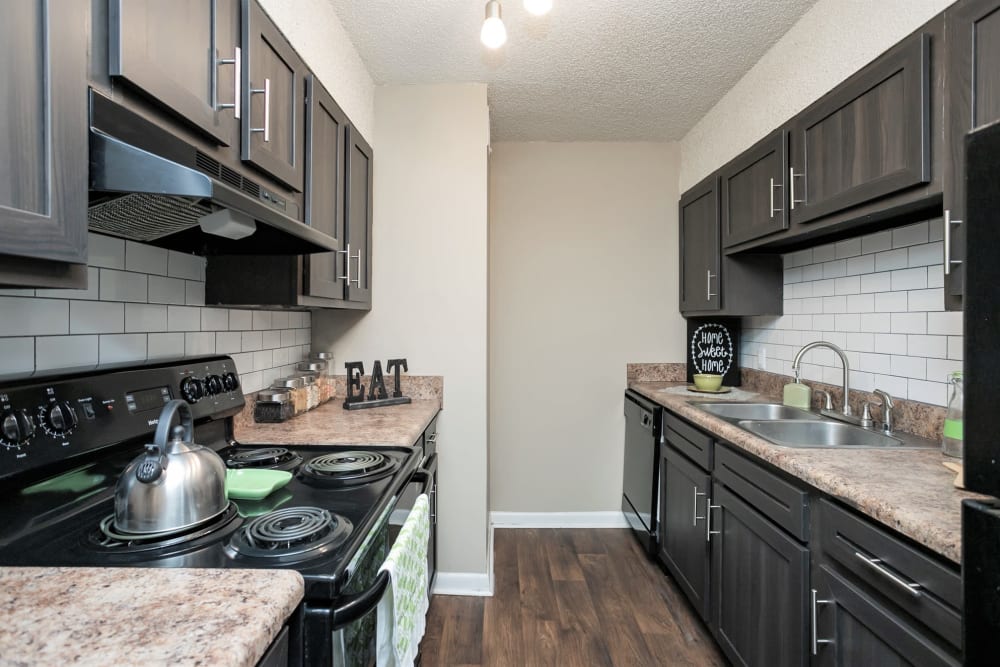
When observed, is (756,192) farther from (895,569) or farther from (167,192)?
(167,192)

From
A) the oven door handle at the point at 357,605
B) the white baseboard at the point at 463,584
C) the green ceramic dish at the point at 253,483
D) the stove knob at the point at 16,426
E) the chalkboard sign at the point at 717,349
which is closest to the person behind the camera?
the oven door handle at the point at 357,605

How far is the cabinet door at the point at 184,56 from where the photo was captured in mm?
877

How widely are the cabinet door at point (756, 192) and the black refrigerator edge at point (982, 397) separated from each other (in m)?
1.58

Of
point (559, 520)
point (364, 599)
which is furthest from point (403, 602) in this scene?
point (559, 520)

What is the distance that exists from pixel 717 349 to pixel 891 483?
6.81 ft

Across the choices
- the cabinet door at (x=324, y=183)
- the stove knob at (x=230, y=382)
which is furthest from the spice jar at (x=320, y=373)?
the stove knob at (x=230, y=382)

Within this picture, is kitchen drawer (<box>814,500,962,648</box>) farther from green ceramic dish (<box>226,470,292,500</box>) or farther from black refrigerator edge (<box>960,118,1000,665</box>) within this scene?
green ceramic dish (<box>226,470,292,500</box>)

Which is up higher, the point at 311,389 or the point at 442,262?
the point at 442,262

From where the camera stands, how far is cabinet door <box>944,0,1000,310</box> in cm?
120

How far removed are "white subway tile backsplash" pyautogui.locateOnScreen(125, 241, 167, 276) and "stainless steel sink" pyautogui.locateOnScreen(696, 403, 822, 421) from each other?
2189mm

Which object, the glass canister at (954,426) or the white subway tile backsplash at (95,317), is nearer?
the white subway tile backsplash at (95,317)

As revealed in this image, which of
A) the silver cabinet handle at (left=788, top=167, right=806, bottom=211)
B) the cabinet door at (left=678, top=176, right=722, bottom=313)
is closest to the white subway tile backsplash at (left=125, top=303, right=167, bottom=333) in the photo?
the silver cabinet handle at (left=788, top=167, right=806, bottom=211)

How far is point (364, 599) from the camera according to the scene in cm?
83

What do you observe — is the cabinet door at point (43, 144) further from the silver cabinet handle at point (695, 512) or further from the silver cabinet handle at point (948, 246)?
the silver cabinet handle at point (695, 512)
